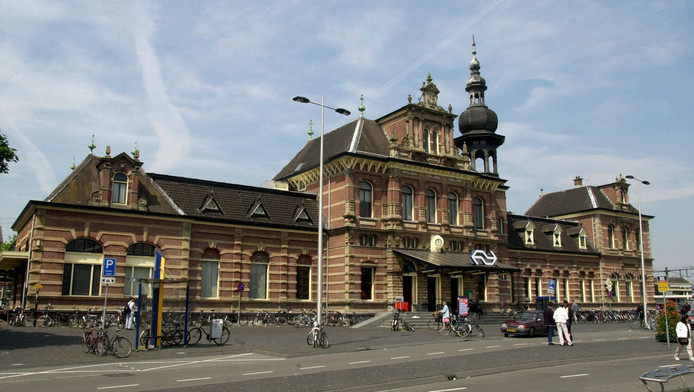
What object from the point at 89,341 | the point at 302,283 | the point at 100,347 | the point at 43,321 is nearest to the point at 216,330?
the point at 100,347

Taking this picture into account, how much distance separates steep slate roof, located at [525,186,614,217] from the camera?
6191 centimetres

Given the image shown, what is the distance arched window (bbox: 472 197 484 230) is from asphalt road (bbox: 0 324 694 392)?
20782mm

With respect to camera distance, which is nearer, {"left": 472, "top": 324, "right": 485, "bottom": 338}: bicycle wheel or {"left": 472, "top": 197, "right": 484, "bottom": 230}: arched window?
{"left": 472, "top": 324, "right": 485, "bottom": 338}: bicycle wheel

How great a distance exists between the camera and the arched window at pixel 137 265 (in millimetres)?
34000

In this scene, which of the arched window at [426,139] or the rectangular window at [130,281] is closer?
the rectangular window at [130,281]

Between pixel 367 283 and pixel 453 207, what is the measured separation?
987 cm

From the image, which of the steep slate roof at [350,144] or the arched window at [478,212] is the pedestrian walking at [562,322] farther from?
the arched window at [478,212]

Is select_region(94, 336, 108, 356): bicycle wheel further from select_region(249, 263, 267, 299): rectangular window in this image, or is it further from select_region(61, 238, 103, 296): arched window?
select_region(249, 263, 267, 299): rectangular window

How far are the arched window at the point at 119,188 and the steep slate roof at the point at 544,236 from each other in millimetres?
33289

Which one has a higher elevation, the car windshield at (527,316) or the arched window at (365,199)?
the arched window at (365,199)

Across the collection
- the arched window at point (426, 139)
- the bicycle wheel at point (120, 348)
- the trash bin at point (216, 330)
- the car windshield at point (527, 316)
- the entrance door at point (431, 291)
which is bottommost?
the bicycle wheel at point (120, 348)

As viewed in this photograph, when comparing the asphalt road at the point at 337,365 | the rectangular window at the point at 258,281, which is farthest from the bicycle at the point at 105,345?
the rectangular window at the point at 258,281

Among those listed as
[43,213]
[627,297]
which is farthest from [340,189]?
[627,297]

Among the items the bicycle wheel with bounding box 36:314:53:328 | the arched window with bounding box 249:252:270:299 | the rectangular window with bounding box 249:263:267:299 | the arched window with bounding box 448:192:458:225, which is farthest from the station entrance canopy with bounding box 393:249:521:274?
the bicycle wheel with bounding box 36:314:53:328
